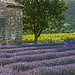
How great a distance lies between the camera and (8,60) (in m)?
5.08

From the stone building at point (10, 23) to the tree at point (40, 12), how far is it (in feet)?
4.13

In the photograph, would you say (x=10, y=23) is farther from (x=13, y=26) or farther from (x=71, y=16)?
(x=71, y=16)

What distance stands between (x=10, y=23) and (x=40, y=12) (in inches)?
120

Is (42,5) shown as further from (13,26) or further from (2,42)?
(2,42)

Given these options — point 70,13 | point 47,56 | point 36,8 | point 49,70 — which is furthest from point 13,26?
point 70,13

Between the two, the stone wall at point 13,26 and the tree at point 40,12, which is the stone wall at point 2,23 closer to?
the stone wall at point 13,26

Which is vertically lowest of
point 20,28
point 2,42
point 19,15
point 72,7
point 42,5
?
point 2,42

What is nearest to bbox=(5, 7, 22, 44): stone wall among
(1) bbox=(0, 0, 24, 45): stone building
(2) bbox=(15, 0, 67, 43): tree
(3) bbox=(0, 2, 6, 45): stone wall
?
(1) bbox=(0, 0, 24, 45): stone building

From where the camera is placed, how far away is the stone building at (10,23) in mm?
12035

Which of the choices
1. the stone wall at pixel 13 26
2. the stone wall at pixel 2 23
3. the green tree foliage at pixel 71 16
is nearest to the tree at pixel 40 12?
the stone wall at pixel 13 26

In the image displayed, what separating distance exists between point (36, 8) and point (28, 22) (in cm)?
150

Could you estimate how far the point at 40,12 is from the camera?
1384 cm

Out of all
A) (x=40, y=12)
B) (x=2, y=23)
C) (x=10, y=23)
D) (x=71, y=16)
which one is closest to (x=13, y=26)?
(x=10, y=23)

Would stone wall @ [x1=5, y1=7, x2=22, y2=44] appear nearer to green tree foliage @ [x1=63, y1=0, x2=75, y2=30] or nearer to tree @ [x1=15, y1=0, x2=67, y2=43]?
tree @ [x1=15, y1=0, x2=67, y2=43]
